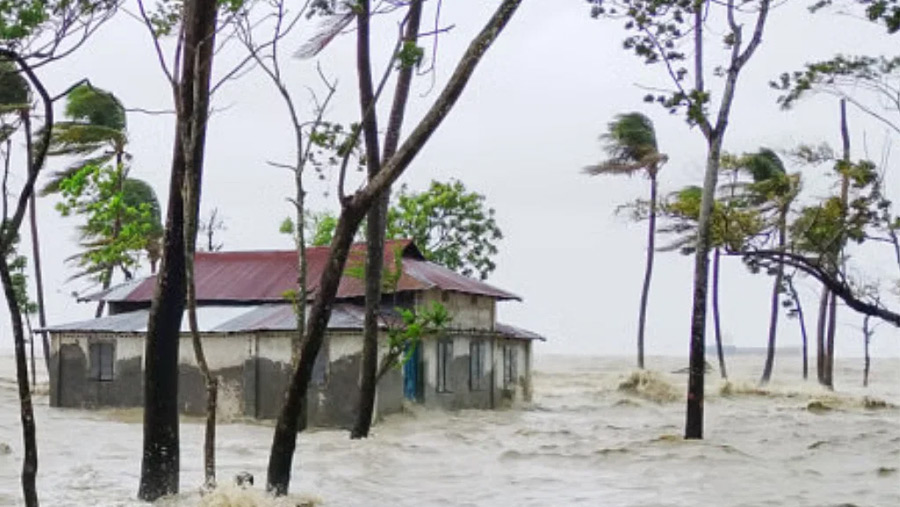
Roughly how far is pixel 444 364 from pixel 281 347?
461 cm

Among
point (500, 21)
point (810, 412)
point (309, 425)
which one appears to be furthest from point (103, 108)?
point (500, 21)

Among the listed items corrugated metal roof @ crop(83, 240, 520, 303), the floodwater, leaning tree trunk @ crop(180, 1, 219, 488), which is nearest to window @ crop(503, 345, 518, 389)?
the floodwater

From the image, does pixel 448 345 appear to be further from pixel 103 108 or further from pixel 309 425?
pixel 103 108

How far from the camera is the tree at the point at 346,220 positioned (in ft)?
38.1

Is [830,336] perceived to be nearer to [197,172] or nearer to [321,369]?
[321,369]

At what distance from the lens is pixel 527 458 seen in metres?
19.9

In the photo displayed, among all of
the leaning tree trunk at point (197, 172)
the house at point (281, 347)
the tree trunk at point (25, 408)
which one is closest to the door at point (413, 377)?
the house at point (281, 347)

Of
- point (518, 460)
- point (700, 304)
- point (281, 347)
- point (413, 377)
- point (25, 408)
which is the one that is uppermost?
point (700, 304)

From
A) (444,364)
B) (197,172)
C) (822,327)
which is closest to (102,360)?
(444,364)

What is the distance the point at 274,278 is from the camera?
31.3 meters

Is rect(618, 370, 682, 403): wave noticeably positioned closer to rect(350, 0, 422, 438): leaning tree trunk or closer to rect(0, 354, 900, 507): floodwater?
rect(0, 354, 900, 507): floodwater

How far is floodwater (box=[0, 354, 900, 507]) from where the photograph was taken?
14.9 metres

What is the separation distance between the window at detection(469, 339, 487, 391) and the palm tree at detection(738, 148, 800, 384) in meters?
12.5

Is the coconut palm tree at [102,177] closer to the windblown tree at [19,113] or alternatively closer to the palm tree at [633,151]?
the windblown tree at [19,113]
